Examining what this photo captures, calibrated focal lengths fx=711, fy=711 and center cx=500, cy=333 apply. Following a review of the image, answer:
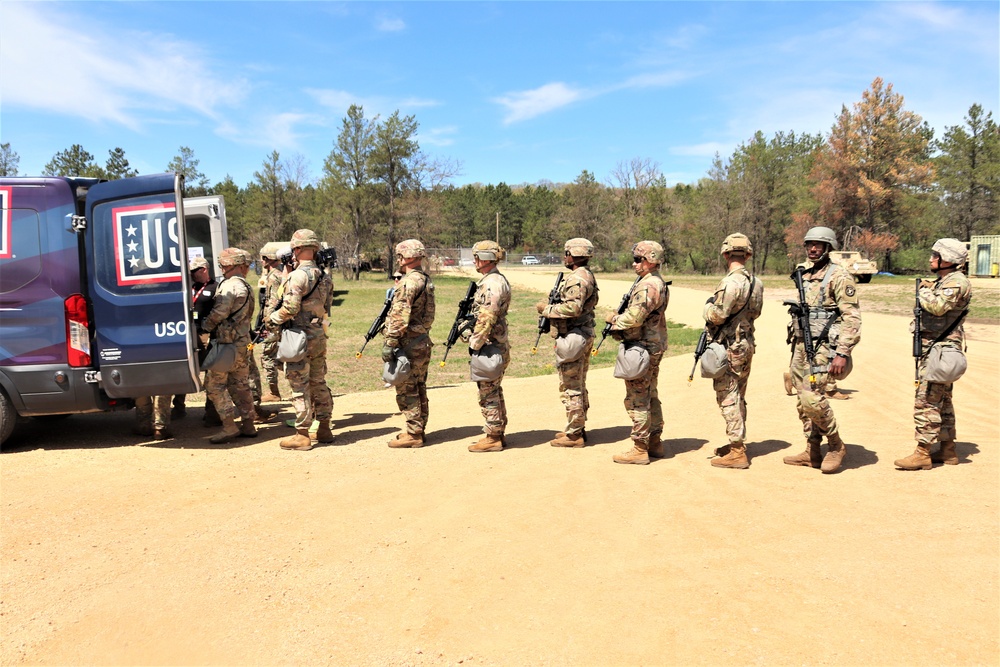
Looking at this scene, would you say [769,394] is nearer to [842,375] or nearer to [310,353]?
[842,375]

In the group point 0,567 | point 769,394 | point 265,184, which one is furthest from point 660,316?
point 265,184

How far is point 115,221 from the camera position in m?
6.33

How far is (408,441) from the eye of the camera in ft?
23.5

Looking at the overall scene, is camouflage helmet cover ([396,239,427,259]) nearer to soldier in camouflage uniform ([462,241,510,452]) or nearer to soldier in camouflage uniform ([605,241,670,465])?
soldier in camouflage uniform ([462,241,510,452])

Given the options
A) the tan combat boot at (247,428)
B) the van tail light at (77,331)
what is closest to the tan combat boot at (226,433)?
the tan combat boot at (247,428)

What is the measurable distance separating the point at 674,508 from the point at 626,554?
3.05ft

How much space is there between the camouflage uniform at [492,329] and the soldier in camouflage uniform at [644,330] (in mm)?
1040

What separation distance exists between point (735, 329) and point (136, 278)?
5329 millimetres

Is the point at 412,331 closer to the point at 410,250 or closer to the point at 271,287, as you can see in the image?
the point at 410,250

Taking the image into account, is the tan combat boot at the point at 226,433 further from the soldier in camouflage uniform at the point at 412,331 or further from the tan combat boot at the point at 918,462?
the tan combat boot at the point at 918,462

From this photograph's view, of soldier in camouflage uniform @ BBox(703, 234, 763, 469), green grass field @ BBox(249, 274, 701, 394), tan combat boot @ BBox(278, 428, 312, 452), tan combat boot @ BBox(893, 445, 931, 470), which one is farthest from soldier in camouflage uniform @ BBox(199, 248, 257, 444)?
tan combat boot @ BBox(893, 445, 931, 470)

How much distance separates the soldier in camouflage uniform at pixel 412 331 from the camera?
693 cm

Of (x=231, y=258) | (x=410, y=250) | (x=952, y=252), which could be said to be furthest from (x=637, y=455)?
(x=231, y=258)

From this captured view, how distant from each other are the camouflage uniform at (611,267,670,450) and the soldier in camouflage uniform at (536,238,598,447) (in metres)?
0.41
